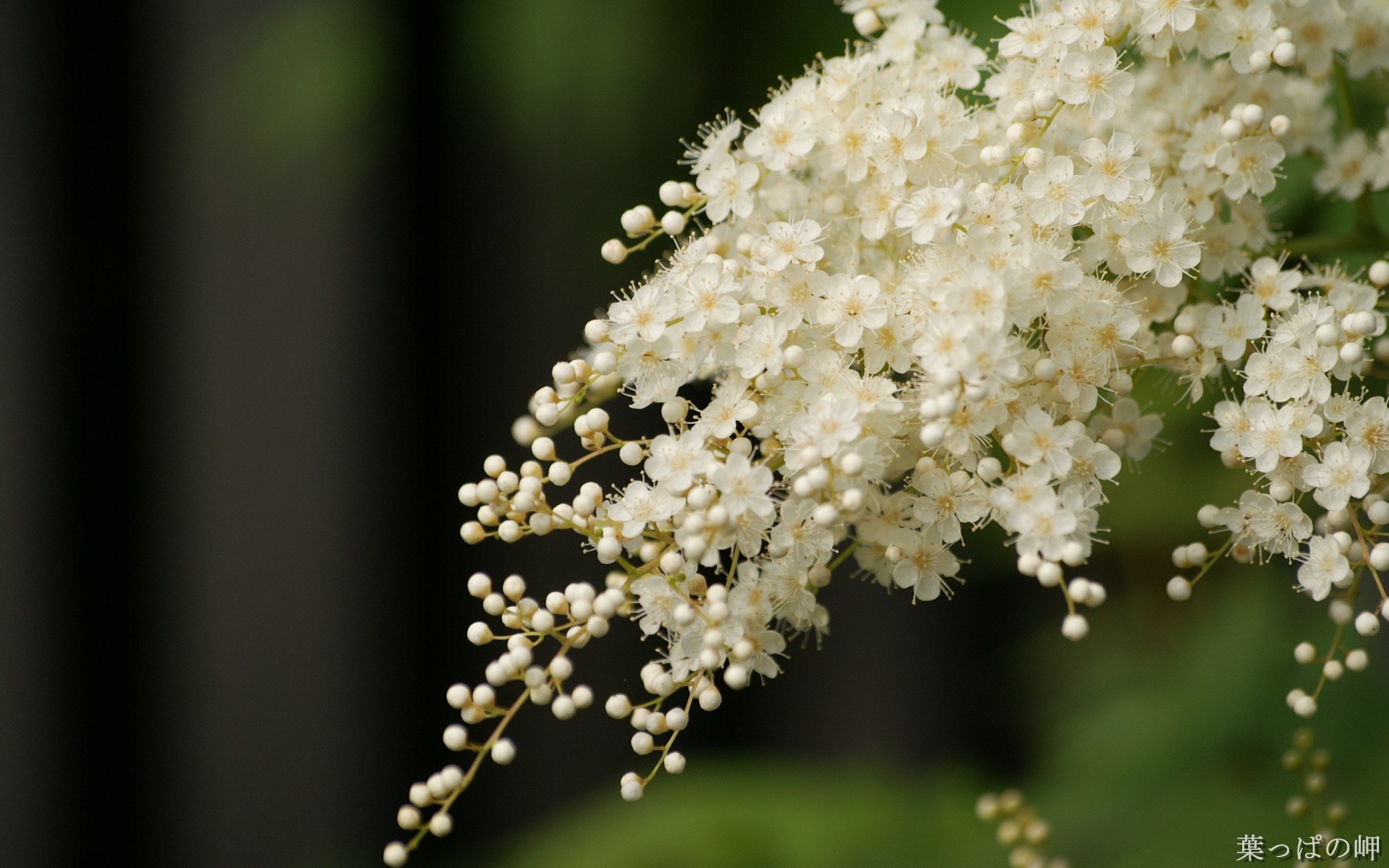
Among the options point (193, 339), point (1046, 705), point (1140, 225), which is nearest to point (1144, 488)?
point (1046, 705)

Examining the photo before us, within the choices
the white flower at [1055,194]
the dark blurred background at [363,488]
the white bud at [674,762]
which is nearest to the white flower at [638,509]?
the white bud at [674,762]

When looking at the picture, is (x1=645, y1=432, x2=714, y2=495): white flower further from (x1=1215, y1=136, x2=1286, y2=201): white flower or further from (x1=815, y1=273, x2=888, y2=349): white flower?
(x1=1215, y1=136, x2=1286, y2=201): white flower

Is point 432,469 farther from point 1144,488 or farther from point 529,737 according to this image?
point 1144,488

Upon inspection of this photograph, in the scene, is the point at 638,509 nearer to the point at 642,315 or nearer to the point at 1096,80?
the point at 642,315

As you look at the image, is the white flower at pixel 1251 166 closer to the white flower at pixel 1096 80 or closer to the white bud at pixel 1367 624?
the white flower at pixel 1096 80

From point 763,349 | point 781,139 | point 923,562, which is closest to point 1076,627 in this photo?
point 923,562
